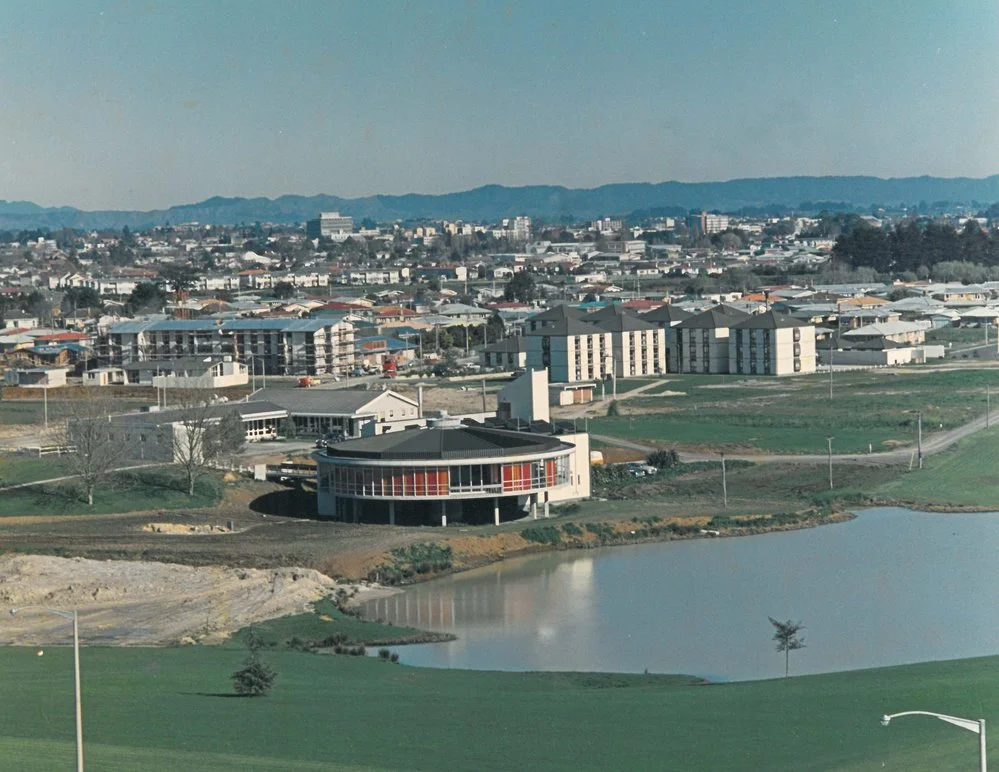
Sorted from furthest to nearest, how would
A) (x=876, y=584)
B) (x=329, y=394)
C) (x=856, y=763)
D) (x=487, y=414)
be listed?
(x=329, y=394) < (x=487, y=414) < (x=876, y=584) < (x=856, y=763)

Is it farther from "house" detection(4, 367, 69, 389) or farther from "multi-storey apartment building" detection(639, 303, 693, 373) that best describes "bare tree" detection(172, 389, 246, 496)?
"multi-storey apartment building" detection(639, 303, 693, 373)

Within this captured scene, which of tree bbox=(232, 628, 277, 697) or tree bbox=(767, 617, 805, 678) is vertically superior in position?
tree bbox=(232, 628, 277, 697)

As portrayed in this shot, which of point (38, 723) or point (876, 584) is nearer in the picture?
point (38, 723)

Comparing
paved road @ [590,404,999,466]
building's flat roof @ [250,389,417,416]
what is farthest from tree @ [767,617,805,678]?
building's flat roof @ [250,389,417,416]

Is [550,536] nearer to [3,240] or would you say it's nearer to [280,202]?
[3,240]

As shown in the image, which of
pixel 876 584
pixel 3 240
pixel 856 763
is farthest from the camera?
pixel 3 240

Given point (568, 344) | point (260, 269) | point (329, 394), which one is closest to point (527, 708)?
point (329, 394)
